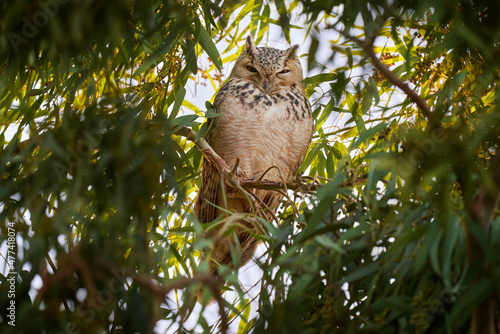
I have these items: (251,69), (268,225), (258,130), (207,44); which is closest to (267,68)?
(251,69)

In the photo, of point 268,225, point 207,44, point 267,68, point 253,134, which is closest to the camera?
point 268,225

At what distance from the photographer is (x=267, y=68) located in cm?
240

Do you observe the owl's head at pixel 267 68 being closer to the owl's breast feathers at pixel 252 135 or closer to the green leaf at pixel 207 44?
the owl's breast feathers at pixel 252 135

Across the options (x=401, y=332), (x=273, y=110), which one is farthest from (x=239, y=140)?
(x=401, y=332)

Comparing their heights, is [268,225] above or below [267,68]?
below

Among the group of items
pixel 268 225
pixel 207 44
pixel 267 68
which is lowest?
pixel 268 225

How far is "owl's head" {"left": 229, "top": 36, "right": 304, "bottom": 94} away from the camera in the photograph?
240 cm

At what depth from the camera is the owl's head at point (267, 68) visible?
240 cm

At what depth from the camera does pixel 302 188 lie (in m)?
1.37

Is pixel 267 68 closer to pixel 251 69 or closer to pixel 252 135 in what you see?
pixel 251 69

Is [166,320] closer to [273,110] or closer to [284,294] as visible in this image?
[284,294]

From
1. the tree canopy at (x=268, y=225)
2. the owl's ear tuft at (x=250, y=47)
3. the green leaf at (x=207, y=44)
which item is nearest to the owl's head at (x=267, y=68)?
the owl's ear tuft at (x=250, y=47)

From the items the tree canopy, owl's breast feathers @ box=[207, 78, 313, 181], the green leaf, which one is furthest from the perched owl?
the tree canopy

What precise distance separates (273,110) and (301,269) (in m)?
1.24
